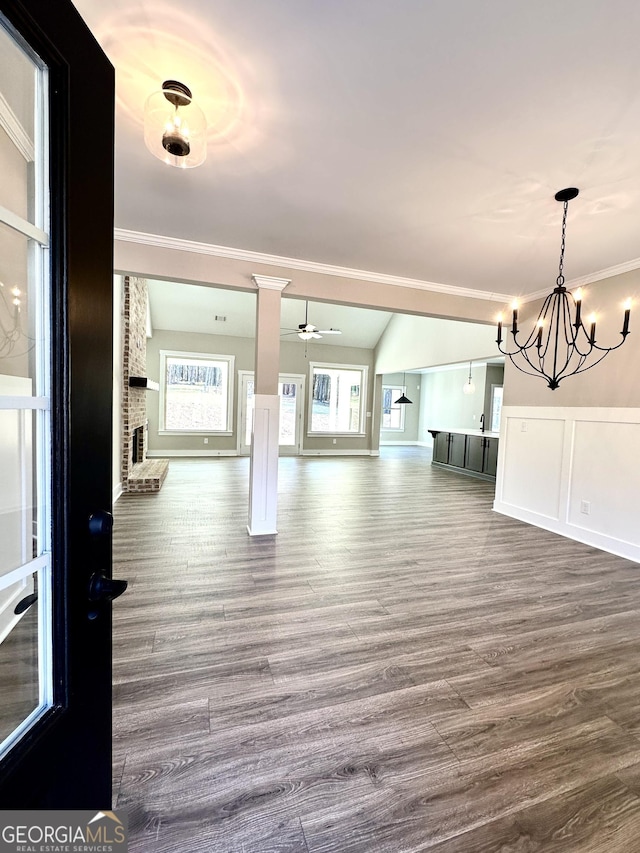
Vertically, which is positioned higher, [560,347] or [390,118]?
[390,118]

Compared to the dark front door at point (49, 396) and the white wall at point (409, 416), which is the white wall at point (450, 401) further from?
the dark front door at point (49, 396)

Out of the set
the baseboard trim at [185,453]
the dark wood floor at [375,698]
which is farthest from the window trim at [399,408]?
the dark wood floor at [375,698]

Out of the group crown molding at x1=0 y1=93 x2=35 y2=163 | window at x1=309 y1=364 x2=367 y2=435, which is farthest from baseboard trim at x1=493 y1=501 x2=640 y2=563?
window at x1=309 y1=364 x2=367 y2=435

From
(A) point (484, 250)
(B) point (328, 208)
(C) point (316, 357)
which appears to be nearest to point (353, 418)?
(C) point (316, 357)

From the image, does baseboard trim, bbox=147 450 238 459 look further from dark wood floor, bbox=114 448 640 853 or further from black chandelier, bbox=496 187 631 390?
black chandelier, bbox=496 187 631 390

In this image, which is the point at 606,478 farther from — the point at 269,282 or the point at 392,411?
the point at 392,411

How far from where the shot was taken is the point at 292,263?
150 inches

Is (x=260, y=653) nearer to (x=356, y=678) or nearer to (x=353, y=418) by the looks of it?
(x=356, y=678)

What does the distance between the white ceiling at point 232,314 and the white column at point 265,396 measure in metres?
3.67

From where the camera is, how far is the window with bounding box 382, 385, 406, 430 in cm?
1361

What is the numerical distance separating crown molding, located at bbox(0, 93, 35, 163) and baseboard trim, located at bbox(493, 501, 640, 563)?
4.74m

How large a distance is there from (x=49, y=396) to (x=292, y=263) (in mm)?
3466

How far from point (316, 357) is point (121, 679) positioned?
8720 mm

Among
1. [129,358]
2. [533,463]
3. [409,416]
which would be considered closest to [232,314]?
[129,358]
